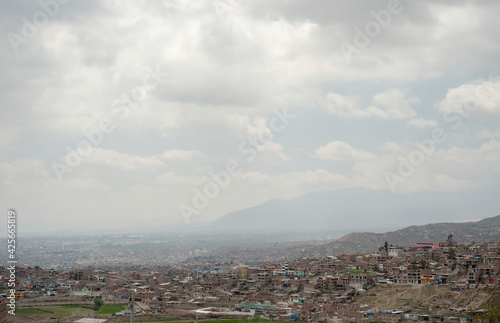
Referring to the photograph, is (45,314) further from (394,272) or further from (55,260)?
(55,260)

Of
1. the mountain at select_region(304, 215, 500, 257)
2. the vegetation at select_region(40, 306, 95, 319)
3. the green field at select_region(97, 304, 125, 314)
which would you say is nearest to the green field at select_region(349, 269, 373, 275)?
the green field at select_region(97, 304, 125, 314)

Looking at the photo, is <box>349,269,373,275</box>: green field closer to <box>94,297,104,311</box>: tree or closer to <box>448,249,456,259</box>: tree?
<box>448,249,456,259</box>: tree

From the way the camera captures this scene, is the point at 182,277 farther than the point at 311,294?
Yes

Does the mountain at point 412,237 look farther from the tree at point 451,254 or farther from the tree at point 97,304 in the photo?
the tree at point 97,304

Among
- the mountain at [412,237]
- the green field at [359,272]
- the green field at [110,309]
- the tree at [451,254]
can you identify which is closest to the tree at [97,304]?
the green field at [110,309]

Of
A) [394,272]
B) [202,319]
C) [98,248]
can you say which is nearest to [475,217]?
[98,248]

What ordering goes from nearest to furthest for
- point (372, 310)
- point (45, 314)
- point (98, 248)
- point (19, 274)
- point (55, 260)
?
point (372, 310) → point (45, 314) → point (19, 274) → point (55, 260) → point (98, 248)

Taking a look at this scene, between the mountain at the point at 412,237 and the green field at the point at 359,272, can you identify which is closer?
the green field at the point at 359,272

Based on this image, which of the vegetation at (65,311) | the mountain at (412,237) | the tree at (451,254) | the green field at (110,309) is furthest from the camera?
the mountain at (412,237)

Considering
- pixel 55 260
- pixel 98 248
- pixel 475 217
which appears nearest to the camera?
pixel 55 260
